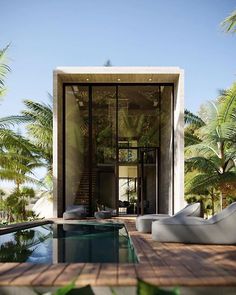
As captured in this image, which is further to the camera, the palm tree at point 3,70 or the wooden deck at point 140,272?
the palm tree at point 3,70

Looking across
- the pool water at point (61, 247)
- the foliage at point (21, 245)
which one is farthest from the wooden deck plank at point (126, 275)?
the foliage at point (21, 245)

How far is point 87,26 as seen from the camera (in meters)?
15.5

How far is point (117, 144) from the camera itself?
1312 centimetres

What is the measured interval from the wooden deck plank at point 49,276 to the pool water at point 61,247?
3.72 feet

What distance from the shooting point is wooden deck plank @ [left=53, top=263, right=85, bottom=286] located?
9.95ft

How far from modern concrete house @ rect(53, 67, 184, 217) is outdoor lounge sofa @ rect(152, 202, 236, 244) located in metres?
6.65

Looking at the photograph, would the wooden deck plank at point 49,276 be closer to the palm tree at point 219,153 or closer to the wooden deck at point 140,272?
the wooden deck at point 140,272

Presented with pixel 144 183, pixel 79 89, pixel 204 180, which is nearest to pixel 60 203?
pixel 144 183

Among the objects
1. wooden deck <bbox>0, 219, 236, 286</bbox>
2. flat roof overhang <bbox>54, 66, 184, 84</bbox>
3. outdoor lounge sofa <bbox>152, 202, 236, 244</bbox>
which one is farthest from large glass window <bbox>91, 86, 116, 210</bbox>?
wooden deck <bbox>0, 219, 236, 286</bbox>

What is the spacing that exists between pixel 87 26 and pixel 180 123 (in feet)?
21.2

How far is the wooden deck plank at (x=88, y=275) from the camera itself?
3.03m

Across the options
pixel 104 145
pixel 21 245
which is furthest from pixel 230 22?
pixel 21 245

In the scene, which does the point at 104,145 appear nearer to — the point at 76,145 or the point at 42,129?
the point at 76,145

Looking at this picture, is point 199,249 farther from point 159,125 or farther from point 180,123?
point 159,125
